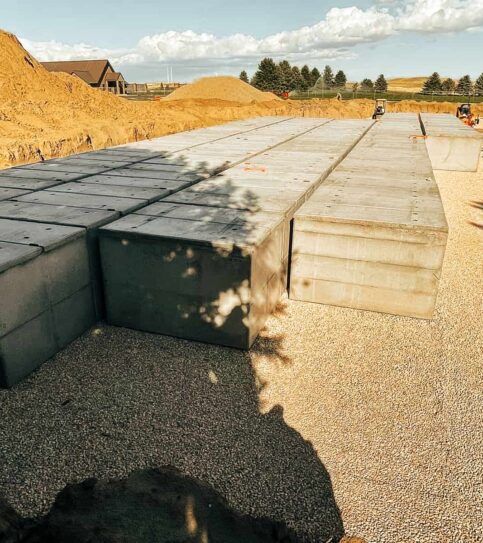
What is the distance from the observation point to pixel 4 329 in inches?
236

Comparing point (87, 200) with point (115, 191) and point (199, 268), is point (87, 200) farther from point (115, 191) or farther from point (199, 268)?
point (199, 268)

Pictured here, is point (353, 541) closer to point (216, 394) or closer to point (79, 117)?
point (216, 394)

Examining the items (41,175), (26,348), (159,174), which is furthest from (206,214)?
(41,175)

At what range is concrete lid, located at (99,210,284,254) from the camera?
22.5 feet

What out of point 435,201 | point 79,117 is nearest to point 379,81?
point 79,117

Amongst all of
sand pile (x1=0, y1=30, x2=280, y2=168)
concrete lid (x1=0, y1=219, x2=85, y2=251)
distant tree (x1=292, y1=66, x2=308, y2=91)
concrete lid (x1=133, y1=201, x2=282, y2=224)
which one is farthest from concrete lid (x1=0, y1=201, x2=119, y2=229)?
distant tree (x1=292, y1=66, x2=308, y2=91)

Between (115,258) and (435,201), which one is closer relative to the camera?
(115,258)

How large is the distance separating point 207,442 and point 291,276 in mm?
3981

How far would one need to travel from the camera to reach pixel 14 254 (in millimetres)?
6230

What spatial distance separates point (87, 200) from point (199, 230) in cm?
306

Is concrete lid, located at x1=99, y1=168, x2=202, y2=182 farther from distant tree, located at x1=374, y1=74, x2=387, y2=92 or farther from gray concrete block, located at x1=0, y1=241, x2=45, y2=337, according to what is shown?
distant tree, located at x1=374, y1=74, x2=387, y2=92

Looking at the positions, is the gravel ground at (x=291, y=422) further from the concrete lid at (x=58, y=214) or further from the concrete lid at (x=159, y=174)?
the concrete lid at (x=159, y=174)

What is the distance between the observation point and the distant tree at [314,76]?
101125mm

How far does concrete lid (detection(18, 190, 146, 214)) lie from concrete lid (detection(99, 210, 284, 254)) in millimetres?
695
